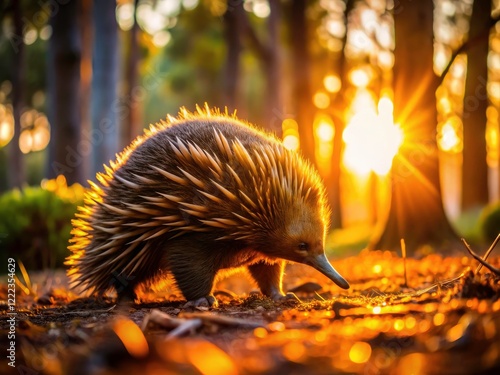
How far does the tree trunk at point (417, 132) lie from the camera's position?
10.6 meters

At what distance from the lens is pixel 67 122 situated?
1342 centimetres

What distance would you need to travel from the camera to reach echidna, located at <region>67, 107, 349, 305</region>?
485cm

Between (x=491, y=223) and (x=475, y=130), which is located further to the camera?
(x=475, y=130)

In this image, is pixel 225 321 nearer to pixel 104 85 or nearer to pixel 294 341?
pixel 294 341

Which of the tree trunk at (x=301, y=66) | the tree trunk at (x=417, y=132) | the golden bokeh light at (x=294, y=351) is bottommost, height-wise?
the golden bokeh light at (x=294, y=351)

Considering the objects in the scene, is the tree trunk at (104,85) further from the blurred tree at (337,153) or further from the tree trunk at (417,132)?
the blurred tree at (337,153)

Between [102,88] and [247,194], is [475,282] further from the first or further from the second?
[102,88]

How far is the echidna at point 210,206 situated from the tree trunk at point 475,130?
12.6m

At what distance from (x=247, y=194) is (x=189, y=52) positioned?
1113 inches

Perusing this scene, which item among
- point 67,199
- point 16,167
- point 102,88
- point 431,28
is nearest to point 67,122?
point 102,88

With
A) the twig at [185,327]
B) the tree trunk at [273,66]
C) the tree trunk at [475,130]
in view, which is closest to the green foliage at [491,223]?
the tree trunk at [475,130]

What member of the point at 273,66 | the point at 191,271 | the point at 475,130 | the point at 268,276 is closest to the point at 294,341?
the point at 191,271

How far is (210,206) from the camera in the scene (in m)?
4.87

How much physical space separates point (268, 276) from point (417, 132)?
5799mm
